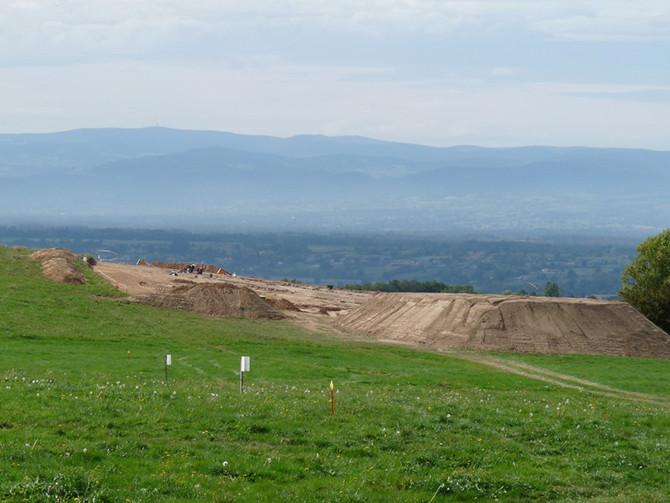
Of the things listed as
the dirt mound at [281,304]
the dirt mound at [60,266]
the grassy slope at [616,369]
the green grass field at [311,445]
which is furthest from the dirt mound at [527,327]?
the green grass field at [311,445]

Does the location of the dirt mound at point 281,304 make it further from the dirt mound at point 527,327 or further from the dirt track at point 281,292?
the dirt mound at point 527,327

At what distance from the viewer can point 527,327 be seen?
58312 millimetres

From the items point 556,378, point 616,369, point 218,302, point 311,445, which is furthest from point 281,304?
point 311,445

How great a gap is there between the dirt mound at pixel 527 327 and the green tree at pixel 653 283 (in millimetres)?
8676

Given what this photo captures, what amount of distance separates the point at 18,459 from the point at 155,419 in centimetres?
343

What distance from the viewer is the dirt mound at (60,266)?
68.6 metres

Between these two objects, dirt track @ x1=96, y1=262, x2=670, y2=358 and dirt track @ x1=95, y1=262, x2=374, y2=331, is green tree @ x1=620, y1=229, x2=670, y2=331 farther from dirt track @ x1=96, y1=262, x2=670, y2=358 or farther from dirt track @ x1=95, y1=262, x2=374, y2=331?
dirt track @ x1=95, y1=262, x2=374, y2=331

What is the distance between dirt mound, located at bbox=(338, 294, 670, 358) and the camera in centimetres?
5675

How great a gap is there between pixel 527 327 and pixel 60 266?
32.3 metres

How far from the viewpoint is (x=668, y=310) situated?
6944 cm

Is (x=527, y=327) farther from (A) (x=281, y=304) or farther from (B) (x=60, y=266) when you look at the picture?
(B) (x=60, y=266)

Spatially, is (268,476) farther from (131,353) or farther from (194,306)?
(194,306)

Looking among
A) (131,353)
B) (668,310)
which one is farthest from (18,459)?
(668,310)

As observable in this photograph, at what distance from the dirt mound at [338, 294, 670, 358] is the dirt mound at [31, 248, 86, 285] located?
18192mm
